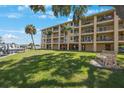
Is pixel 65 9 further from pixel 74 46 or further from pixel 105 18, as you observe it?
pixel 74 46

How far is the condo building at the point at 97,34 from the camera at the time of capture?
36.7 meters

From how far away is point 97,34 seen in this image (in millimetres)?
42719

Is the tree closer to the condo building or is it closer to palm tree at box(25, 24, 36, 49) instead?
the condo building

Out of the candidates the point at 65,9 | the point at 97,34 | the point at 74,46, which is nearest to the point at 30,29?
the point at 74,46

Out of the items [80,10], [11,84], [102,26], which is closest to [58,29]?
[102,26]

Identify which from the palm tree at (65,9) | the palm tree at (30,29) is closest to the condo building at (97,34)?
the palm tree at (30,29)

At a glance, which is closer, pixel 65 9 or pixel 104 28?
pixel 65 9

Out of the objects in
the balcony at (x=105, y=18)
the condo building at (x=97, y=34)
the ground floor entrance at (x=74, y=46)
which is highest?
the balcony at (x=105, y=18)

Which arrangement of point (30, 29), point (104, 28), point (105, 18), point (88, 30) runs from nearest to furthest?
point (105, 18)
point (104, 28)
point (88, 30)
point (30, 29)

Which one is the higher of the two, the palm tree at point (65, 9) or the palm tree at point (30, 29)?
→ the palm tree at point (30, 29)

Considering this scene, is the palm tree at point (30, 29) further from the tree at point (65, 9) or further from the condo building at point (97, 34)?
the tree at point (65, 9)

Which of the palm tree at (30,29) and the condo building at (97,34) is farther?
the palm tree at (30,29)

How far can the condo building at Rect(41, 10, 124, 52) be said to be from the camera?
120 ft
